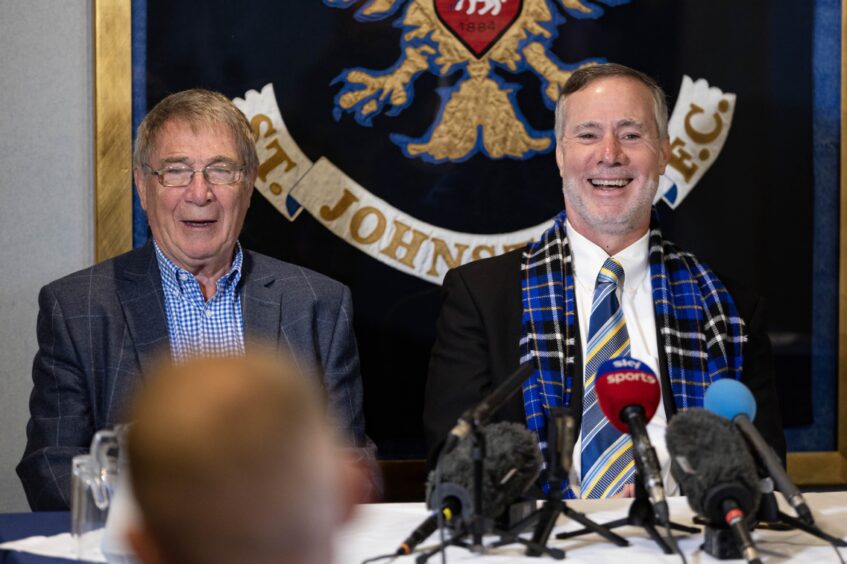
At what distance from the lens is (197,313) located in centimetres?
279

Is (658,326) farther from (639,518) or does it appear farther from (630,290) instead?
(639,518)

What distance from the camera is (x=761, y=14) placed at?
3391 mm

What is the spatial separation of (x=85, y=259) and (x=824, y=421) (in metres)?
2.24

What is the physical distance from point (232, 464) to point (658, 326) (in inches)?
82.4

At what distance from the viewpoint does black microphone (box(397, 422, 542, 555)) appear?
178 centimetres

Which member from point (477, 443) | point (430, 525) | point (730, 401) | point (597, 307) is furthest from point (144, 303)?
point (730, 401)

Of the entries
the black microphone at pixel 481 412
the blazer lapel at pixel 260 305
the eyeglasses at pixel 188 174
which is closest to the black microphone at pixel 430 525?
the black microphone at pixel 481 412

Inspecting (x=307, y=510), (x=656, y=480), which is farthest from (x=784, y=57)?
(x=307, y=510)

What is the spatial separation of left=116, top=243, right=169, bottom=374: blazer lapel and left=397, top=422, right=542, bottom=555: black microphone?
1.04 meters

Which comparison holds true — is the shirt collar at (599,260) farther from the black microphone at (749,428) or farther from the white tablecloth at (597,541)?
the black microphone at (749,428)

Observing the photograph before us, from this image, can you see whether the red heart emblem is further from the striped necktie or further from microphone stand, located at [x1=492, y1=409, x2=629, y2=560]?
microphone stand, located at [x1=492, y1=409, x2=629, y2=560]

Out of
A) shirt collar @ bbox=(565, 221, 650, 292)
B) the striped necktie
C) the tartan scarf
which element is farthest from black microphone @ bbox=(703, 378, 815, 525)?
shirt collar @ bbox=(565, 221, 650, 292)

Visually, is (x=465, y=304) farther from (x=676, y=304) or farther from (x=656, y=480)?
(x=656, y=480)

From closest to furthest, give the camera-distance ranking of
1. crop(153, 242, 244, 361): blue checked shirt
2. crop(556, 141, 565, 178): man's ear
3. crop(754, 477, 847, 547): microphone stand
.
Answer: crop(754, 477, 847, 547): microphone stand → crop(153, 242, 244, 361): blue checked shirt → crop(556, 141, 565, 178): man's ear
